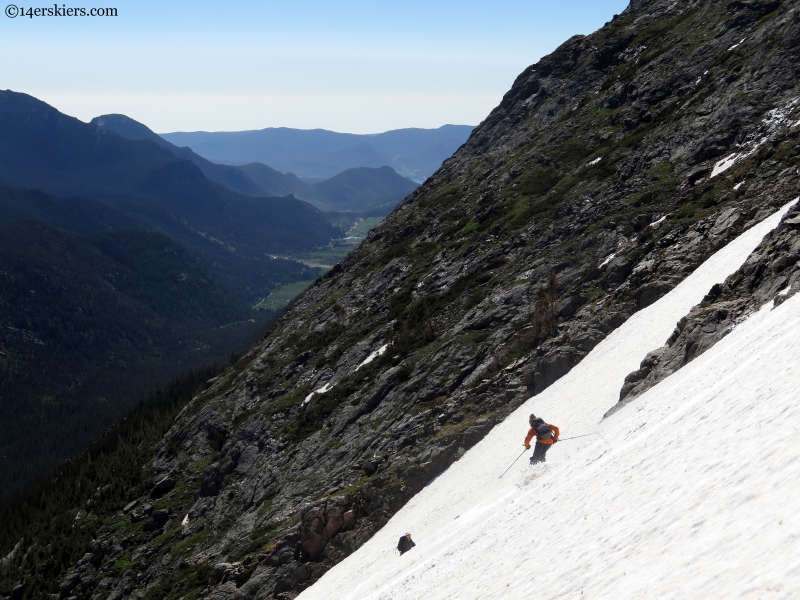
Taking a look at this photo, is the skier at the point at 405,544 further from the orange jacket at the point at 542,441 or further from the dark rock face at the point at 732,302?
the dark rock face at the point at 732,302

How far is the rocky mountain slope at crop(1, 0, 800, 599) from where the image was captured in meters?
43.3

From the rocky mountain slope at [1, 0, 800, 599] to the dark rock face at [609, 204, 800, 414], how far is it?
105 centimetres

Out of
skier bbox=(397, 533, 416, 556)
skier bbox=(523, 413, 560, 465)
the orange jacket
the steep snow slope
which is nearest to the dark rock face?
the steep snow slope

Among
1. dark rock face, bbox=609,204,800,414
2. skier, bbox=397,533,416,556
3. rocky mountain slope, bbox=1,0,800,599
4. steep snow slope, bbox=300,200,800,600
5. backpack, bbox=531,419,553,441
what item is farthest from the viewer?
rocky mountain slope, bbox=1,0,800,599

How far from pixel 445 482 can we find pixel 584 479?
1731 cm

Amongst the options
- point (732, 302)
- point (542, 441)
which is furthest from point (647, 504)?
point (732, 302)

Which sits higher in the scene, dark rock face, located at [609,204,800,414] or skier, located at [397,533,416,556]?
dark rock face, located at [609,204,800,414]

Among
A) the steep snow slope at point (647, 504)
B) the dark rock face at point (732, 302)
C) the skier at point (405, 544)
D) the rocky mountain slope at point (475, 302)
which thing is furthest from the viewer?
the rocky mountain slope at point (475, 302)

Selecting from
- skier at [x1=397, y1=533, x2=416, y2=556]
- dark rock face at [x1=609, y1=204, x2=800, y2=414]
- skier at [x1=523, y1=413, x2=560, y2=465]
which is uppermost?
dark rock face at [x1=609, y1=204, x2=800, y2=414]

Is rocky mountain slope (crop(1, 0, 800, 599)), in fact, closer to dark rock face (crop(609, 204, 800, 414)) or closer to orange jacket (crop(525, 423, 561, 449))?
dark rock face (crop(609, 204, 800, 414))

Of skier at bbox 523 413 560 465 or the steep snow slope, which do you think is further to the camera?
skier at bbox 523 413 560 465

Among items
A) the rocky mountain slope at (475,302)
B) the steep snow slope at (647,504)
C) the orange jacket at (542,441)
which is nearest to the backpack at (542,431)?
the orange jacket at (542,441)

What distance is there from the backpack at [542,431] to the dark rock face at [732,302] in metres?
2.98

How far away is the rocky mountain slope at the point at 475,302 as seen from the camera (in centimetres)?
4331
